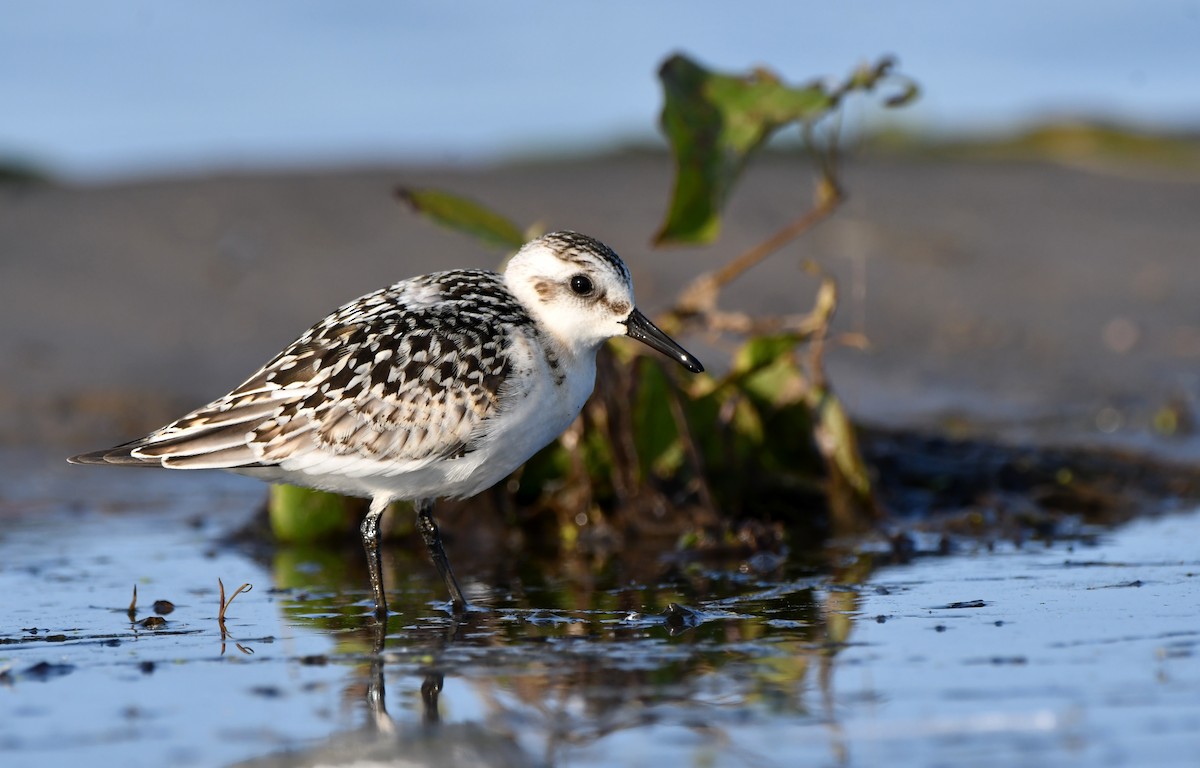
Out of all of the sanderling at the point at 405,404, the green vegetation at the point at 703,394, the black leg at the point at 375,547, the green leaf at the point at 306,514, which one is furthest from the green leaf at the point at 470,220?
the black leg at the point at 375,547

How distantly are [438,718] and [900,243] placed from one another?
9950mm

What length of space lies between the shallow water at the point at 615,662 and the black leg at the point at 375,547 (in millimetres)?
156

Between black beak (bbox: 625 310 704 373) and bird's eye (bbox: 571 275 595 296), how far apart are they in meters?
0.21

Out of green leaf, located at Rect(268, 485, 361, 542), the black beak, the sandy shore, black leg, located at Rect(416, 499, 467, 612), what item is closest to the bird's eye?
the black beak

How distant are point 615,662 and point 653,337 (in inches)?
71.9

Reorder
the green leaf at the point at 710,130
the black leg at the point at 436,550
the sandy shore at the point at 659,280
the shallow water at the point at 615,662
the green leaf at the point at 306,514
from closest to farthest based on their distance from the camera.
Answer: the shallow water at the point at 615,662
the black leg at the point at 436,550
the green leaf at the point at 710,130
the green leaf at the point at 306,514
the sandy shore at the point at 659,280

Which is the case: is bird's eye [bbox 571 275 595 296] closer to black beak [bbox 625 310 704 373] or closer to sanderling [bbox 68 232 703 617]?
sanderling [bbox 68 232 703 617]

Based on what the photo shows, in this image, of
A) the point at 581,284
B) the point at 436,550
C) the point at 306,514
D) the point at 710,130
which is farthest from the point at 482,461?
the point at 710,130

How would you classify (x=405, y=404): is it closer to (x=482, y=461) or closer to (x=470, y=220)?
(x=482, y=461)

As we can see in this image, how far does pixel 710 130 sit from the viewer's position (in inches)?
313

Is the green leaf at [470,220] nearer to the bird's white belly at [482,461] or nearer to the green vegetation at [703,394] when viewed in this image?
the green vegetation at [703,394]

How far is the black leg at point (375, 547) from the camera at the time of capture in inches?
248

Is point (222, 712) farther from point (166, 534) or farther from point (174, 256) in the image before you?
point (174, 256)

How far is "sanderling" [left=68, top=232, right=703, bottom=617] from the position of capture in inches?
244
